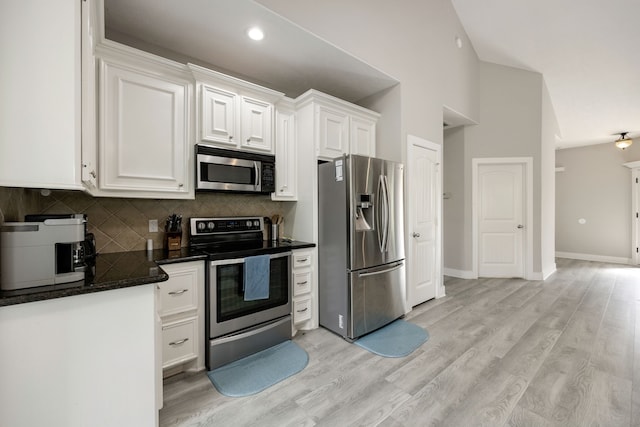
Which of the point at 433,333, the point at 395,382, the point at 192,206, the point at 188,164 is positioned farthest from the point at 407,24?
the point at 395,382

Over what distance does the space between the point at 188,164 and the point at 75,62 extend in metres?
1.17

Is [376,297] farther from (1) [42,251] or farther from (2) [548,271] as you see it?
(2) [548,271]

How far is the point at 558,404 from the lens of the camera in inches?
66.4

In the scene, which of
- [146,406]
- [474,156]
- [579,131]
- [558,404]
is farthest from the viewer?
[579,131]

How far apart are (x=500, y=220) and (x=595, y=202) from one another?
379 cm

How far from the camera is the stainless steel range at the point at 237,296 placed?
206 centimetres

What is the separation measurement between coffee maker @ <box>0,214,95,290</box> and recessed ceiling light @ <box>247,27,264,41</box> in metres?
1.96

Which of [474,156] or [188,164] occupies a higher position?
[474,156]

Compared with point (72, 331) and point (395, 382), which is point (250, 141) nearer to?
point (72, 331)

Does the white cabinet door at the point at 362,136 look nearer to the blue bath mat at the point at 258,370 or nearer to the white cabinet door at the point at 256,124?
the white cabinet door at the point at 256,124

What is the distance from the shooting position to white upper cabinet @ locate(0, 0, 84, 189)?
1.05 m

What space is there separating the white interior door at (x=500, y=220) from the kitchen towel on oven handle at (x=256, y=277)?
4252 mm

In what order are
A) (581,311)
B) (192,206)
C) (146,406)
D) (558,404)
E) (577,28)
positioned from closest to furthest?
(146,406)
(558,404)
(192,206)
(581,311)
(577,28)

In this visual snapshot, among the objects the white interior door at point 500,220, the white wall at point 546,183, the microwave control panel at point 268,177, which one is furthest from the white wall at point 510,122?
the microwave control panel at point 268,177
